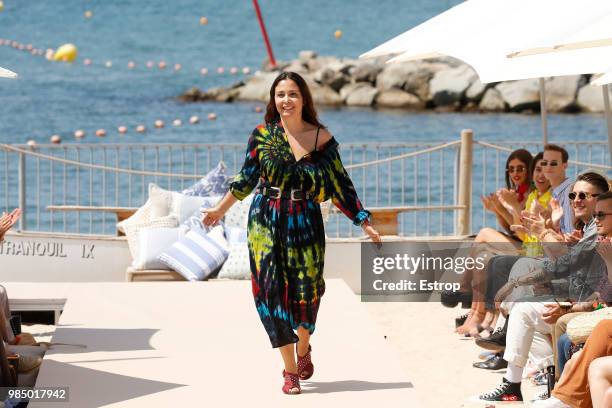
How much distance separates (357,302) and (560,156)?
166cm

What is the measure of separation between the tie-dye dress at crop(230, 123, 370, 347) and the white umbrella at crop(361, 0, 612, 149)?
1240 millimetres

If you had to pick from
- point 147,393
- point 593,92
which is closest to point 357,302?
point 147,393

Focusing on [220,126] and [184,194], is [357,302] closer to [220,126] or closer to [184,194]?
[184,194]

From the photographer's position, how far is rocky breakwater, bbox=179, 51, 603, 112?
39.3 metres

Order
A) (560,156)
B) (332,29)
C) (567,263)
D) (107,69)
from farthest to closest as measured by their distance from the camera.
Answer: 1. (332,29)
2. (107,69)
3. (560,156)
4. (567,263)

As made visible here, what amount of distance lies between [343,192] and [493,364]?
2.25 meters

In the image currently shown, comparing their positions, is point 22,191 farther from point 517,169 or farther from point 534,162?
point 534,162

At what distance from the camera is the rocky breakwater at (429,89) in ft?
129

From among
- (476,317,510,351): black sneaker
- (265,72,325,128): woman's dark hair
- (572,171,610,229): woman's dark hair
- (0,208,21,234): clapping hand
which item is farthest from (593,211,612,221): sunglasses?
(0,208,21,234): clapping hand

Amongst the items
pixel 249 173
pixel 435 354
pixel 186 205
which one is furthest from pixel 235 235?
pixel 249 173

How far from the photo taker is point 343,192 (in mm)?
6695

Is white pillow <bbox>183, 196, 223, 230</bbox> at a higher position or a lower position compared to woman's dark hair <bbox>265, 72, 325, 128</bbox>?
lower

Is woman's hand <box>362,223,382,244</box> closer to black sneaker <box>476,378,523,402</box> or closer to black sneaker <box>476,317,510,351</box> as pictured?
black sneaker <box>476,378,523,402</box>

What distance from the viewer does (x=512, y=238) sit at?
30.3 ft
